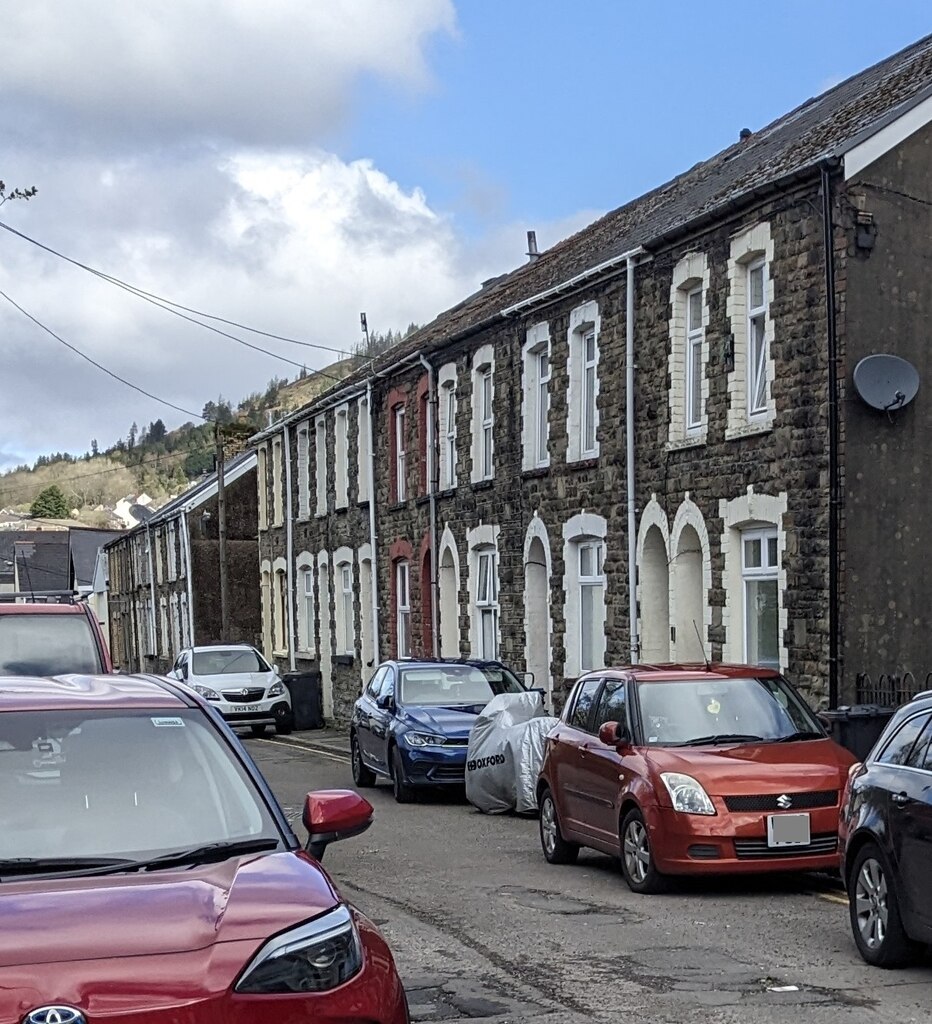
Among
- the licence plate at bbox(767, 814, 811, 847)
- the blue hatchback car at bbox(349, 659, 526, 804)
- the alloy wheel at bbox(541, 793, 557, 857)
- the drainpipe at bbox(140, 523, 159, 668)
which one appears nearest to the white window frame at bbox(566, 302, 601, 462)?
the blue hatchback car at bbox(349, 659, 526, 804)

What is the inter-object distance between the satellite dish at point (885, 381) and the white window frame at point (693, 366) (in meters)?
3.70

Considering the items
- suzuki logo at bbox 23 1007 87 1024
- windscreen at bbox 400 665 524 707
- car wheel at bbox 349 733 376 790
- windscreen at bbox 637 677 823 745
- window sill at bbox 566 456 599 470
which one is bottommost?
car wheel at bbox 349 733 376 790

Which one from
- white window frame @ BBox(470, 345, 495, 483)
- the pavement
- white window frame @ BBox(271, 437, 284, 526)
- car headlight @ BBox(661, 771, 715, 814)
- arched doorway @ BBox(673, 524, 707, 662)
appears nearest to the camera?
the pavement

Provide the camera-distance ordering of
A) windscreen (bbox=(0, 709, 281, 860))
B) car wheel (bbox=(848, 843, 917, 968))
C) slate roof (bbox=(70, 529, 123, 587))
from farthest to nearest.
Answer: slate roof (bbox=(70, 529, 123, 587))
car wheel (bbox=(848, 843, 917, 968))
windscreen (bbox=(0, 709, 281, 860))

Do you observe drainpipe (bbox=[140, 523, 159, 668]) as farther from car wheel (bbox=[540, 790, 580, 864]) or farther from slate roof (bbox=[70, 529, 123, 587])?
car wheel (bbox=[540, 790, 580, 864])

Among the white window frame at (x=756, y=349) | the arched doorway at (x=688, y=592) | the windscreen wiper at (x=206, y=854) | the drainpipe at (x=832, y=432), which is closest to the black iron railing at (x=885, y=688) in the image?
the drainpipe at (x=832, y=432)

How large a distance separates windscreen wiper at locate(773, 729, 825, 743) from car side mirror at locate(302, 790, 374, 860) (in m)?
7.12

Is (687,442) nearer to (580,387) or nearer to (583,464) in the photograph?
(583,464)

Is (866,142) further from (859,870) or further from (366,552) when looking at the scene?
(366,552)

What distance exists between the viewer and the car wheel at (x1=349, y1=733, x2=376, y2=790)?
22234 mm

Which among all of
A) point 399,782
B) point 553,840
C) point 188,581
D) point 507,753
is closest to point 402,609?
point 399,782

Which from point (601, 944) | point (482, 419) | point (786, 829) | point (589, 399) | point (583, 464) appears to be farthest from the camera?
point (482, 419)

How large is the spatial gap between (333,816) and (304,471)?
36613 mm

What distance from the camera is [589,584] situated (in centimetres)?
2442
